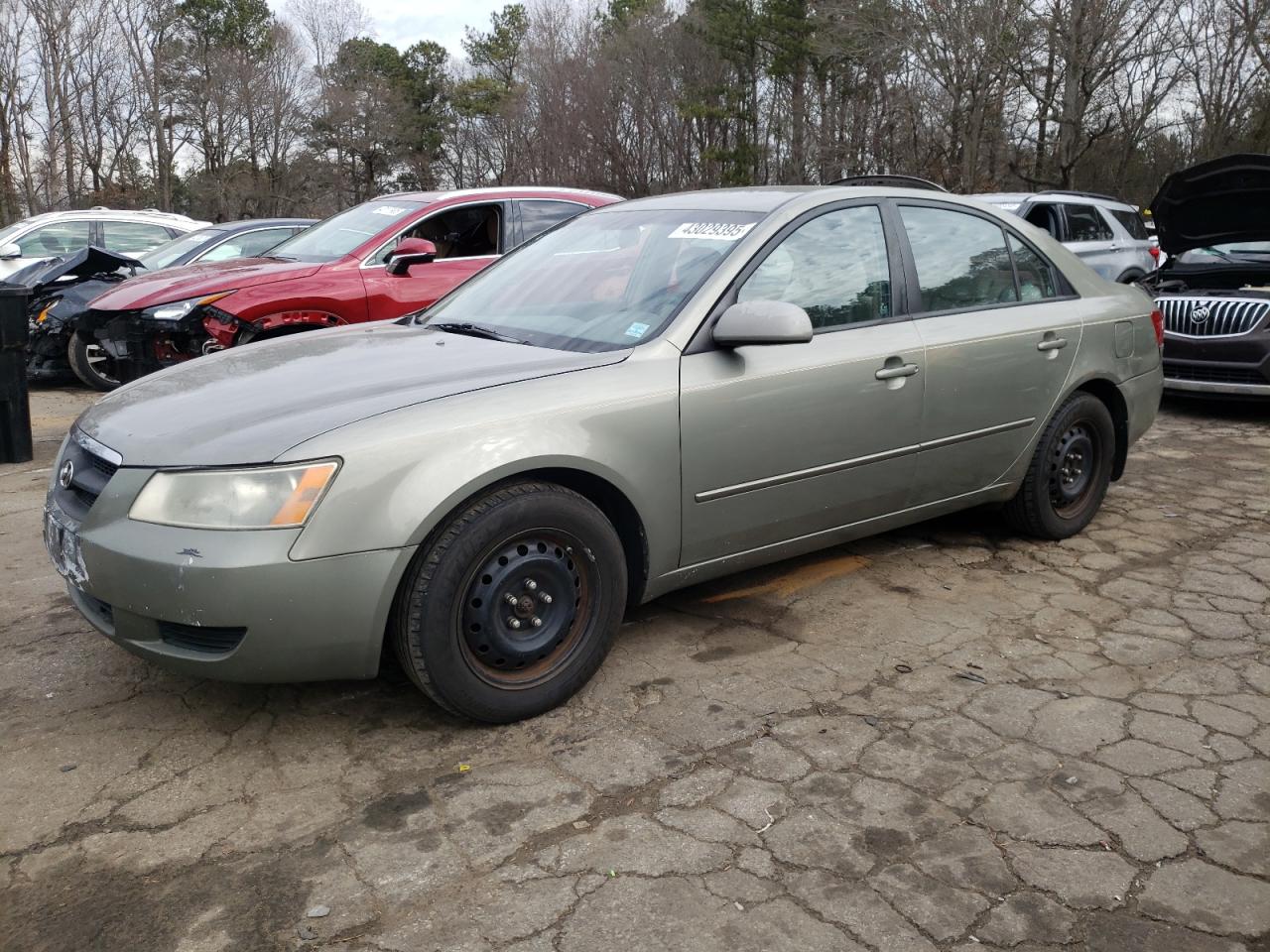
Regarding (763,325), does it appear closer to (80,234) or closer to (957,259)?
(957,259)

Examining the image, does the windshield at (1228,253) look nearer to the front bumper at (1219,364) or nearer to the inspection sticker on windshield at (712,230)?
the front bumper at (1219,364)

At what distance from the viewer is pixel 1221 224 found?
846cm

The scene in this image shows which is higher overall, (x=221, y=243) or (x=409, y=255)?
(x=221, y=243)

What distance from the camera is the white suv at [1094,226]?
1078 centimetres

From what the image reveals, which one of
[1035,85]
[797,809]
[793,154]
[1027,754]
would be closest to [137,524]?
[797,809]

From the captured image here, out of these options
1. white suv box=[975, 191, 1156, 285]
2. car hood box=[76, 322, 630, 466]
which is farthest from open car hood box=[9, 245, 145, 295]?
white suv box=[975, 191, 1156, 285]

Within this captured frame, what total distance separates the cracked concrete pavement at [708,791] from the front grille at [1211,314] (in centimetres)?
443

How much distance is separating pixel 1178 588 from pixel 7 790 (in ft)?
13.7

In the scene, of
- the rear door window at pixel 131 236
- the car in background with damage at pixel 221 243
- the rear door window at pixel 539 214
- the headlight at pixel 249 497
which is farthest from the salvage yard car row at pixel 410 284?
the headlight at pixel 249 497

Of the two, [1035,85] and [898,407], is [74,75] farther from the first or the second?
[898,407]

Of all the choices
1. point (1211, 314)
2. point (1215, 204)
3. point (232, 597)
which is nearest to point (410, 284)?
point (232, 597)

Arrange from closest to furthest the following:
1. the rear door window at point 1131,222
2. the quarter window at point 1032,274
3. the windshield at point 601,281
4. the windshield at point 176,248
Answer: the windshield at point 601,281, the quarter window at point 1032,274, the windshield at point 176,248, the rear door window at point 1131,222

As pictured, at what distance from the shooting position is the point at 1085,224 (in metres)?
11.4

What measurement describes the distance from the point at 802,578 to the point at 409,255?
331 cm
